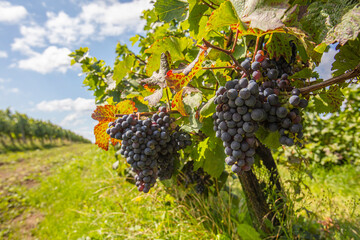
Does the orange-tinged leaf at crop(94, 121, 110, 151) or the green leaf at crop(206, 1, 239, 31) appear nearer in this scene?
the green leaf at crop(206, 1, 239, 31)

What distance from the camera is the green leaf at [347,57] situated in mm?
801

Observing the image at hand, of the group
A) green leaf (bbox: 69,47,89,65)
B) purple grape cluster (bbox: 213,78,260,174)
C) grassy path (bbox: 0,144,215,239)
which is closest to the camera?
purple grape cluster (bbox: 213,78,260,174)

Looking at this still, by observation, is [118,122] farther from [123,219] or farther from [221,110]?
[123,219]

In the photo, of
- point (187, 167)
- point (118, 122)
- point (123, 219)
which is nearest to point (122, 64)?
point (118, 122)

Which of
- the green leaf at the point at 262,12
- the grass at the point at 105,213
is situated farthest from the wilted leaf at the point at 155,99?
the grass at the point at 105,213

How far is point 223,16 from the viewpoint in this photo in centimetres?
69

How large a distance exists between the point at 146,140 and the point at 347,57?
950mm

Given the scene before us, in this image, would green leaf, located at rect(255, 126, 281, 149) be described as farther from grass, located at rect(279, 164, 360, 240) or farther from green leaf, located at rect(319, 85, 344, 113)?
grass, located at rect(279, 164, 360, 240)

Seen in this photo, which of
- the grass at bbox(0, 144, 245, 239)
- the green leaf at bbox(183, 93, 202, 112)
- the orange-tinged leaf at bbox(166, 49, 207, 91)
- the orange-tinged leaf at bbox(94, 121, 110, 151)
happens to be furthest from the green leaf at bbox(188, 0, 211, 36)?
the grass at bbox(0, 144, 245, 239)

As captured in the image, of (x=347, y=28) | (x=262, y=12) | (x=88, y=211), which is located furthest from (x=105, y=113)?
(x=88, y=211)

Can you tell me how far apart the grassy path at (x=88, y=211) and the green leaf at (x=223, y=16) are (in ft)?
7.03

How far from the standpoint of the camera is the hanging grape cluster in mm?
710

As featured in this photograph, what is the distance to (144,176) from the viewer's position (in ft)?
3.86

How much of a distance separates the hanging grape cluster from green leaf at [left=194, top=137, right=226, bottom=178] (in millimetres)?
425
